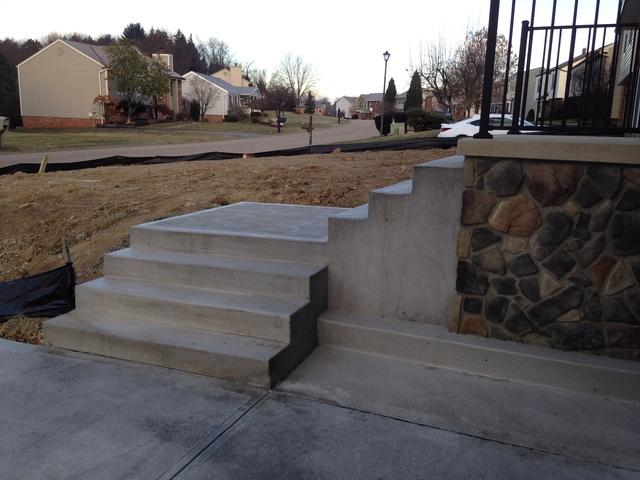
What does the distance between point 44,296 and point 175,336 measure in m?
1.88

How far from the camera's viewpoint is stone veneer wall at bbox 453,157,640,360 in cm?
321

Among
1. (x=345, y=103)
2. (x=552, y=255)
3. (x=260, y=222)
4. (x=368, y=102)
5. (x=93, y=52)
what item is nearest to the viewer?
(x=552, y=255)

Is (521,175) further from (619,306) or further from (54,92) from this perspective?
(54,92)


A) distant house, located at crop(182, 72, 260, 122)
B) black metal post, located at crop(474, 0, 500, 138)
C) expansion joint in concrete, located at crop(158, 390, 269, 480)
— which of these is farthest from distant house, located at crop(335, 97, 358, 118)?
expansion joint in concrete, located at crop(158, 390, 269, 480)

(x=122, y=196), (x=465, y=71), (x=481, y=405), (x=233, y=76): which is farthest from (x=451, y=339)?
(x=233, y=76)

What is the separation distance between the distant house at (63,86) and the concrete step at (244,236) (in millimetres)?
45061

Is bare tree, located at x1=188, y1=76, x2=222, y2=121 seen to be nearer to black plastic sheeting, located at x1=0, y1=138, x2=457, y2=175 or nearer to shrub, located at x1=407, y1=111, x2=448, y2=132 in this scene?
shrub, located at x1=407, y1=111, x2=448, y2=132

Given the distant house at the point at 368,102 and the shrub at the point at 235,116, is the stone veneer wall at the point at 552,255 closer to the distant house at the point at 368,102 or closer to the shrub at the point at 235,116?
the shrub at the point at 235,116

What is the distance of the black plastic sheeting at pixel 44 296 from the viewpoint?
190 inches

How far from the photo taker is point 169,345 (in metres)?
3.59

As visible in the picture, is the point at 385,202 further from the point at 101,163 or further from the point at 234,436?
the point at 101,163

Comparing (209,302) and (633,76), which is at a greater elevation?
(633,76)

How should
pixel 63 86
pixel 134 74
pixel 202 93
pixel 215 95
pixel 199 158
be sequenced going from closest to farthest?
1. pixel 199 158
2. pixel 134 74
3. pixel 63 86
4. pixel 202 93
5. pixel 215 95

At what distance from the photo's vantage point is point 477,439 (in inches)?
111
